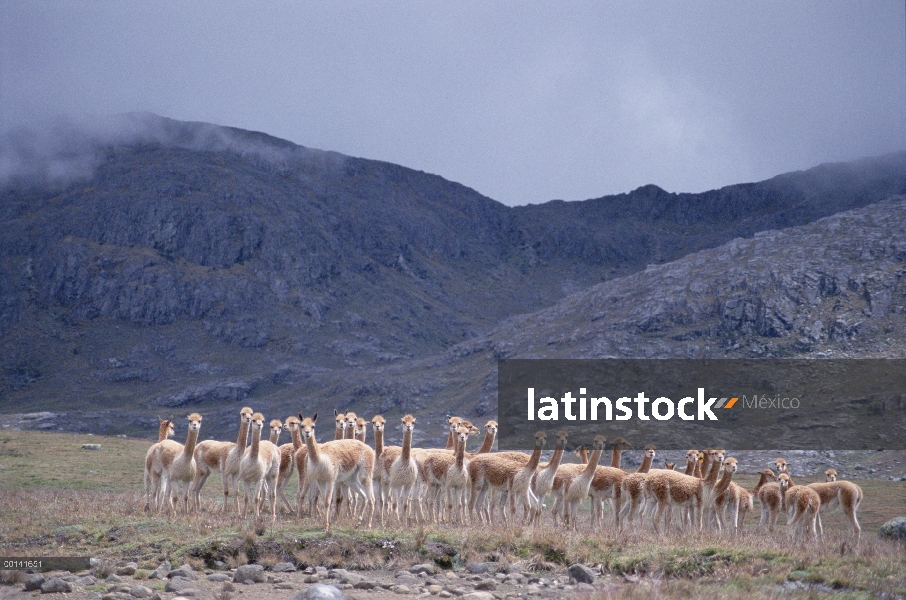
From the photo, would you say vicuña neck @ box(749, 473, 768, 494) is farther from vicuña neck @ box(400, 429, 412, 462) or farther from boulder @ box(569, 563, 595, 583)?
boulder @ box(569, 563, 595, 583)

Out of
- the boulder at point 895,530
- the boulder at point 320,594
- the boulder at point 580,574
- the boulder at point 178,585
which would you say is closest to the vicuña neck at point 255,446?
the boulder at point 178,585

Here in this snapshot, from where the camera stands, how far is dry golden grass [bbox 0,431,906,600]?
50.0ft

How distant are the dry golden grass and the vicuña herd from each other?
1.30 meters

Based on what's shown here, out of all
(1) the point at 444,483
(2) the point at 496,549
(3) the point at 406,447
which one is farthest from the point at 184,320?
(2) the point at 496,549

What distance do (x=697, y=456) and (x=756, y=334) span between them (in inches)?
3695

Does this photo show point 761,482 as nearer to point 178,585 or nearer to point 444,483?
point 444,483

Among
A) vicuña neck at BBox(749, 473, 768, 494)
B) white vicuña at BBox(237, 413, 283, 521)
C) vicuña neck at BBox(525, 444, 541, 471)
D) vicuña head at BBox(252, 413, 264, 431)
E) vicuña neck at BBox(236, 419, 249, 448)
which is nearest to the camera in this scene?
vicuña neck at BBox(525, 444, 541, 471)

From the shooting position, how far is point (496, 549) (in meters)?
18.1

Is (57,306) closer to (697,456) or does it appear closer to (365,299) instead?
(365,299)

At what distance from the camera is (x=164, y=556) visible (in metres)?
17.9

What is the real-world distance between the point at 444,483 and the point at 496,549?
5886 mm

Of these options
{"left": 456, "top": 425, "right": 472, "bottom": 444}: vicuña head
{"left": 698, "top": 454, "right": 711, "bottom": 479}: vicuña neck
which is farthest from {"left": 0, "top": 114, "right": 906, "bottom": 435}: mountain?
{"left": 456, "top": 425, "right": 472, "bottom": 444}: vicuña head

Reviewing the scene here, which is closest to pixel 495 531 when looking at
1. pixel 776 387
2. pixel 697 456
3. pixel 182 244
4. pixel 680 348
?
pixel 697 456

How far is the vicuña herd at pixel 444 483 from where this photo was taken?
2200cm
